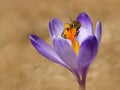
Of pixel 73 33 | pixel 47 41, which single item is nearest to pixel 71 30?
pixel 73 33

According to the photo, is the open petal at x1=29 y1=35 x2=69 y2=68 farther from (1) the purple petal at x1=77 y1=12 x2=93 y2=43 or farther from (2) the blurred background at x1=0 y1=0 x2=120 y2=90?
(2) the blurred background at x1=0 y1=0 x2=120 y2=90

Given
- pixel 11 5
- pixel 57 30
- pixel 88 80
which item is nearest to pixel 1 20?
Result: pixel 11 5

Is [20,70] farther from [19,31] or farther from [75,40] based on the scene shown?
[75,40]

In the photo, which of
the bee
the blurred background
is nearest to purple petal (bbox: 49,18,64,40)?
the bee

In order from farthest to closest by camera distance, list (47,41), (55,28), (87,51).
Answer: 1. (47,41)
2. (55,28)
3. (87,51)

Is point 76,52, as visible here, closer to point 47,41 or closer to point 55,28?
point 55,28

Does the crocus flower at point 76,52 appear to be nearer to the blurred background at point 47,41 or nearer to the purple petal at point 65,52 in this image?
the purple petal at point 65,52
